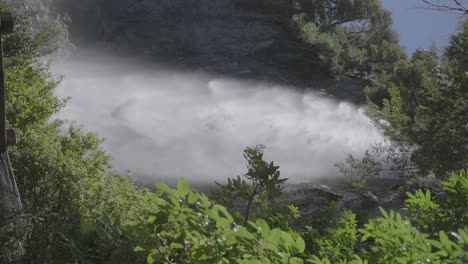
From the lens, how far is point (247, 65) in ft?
131

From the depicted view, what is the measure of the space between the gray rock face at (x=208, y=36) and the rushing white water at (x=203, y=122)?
2.20 m

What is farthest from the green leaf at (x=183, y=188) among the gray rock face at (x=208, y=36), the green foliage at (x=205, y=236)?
the gray rock face at (x=208, y=36)

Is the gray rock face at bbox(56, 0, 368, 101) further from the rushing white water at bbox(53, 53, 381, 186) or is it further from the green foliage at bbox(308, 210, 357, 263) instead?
the green foliage at bbox(308, 210, 357, 263)

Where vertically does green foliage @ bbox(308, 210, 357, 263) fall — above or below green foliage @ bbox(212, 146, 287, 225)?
below

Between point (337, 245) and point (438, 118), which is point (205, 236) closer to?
point (337, 245)

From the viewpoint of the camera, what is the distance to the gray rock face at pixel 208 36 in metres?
39.9

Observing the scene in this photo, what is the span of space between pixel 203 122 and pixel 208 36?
44.0 feet

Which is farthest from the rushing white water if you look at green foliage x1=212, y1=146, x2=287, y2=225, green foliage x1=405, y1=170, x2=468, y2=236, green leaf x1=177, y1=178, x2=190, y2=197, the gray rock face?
green leaf x1=177, y1=178, x2=190, y2=197

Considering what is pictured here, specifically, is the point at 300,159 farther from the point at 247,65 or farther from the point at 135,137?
the point at 247,65

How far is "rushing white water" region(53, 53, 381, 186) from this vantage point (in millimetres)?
25672

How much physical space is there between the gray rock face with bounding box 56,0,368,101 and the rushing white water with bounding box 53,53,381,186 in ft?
7.21

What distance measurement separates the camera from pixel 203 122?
101 ft

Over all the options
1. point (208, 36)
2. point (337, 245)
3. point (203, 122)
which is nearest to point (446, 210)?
point (337, 245)

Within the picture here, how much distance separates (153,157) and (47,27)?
30.7ft
